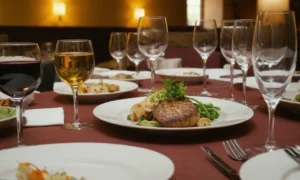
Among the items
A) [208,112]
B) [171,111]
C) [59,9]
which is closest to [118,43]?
[208,112]

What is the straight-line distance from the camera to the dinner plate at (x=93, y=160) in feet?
2.42

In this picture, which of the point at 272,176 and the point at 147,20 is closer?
the point at 272,176

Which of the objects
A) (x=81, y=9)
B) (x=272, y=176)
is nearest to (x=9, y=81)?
(x=272, y=176)

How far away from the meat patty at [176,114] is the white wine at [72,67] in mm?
254

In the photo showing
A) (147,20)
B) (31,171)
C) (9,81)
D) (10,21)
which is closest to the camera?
(31,171)

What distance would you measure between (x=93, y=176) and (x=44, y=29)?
7333 millimetres

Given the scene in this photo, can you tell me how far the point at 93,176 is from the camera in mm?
754

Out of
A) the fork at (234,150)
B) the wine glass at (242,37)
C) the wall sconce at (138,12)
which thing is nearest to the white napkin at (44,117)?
the fork at (234,150)

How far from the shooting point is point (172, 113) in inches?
41.1

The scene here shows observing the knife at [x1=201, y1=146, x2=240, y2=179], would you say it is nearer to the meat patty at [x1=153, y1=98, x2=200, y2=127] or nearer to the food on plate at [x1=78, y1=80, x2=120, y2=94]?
the meat patty at [x1=153, y1=98, x2=200, y2=127]

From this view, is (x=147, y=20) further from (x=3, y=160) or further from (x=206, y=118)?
(x=3, y=160)

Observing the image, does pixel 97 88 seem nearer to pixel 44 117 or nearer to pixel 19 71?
pixel 44 117

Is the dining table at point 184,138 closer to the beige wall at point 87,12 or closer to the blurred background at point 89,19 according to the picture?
the blurred background at point 89,19

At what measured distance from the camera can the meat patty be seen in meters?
1.03
